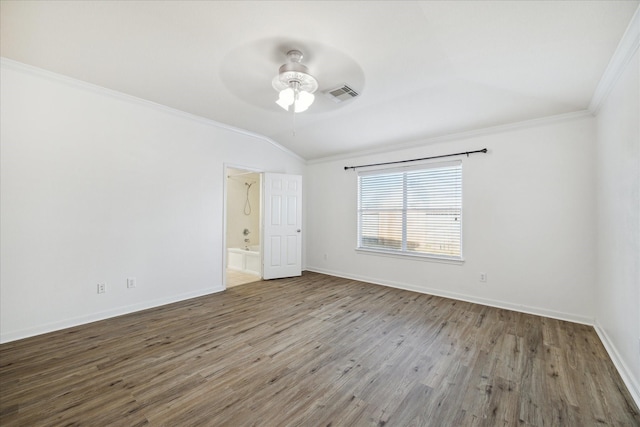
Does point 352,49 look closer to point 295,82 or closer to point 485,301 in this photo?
point 295,82

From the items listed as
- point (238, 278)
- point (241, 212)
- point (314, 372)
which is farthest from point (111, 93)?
point (241, 212)

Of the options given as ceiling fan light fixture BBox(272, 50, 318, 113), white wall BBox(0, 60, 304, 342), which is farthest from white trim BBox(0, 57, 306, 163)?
ceiling fan light fixture BBox(272, 50, 318, 113)

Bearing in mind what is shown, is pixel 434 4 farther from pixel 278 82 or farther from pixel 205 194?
pixel 205 194

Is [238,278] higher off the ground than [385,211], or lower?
lower

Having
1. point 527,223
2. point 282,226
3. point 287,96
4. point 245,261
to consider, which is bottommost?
point 245,261

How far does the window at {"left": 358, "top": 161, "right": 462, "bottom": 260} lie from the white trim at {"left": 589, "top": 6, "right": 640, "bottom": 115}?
1.62 metres

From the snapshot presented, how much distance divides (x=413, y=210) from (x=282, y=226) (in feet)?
8.23

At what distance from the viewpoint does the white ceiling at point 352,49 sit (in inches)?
76.2

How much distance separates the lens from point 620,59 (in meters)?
2.08

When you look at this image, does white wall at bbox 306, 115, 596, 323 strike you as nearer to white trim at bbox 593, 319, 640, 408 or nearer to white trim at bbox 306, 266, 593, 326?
white trim at bbox 306, 266, 593, 326

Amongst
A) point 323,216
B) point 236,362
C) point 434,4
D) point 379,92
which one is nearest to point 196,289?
point 236,362

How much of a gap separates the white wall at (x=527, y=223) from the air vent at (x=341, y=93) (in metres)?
1.74

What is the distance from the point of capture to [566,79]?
2555 mm

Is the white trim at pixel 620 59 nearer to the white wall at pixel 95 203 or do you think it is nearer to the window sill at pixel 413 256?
the window sill at pixel 413 256
